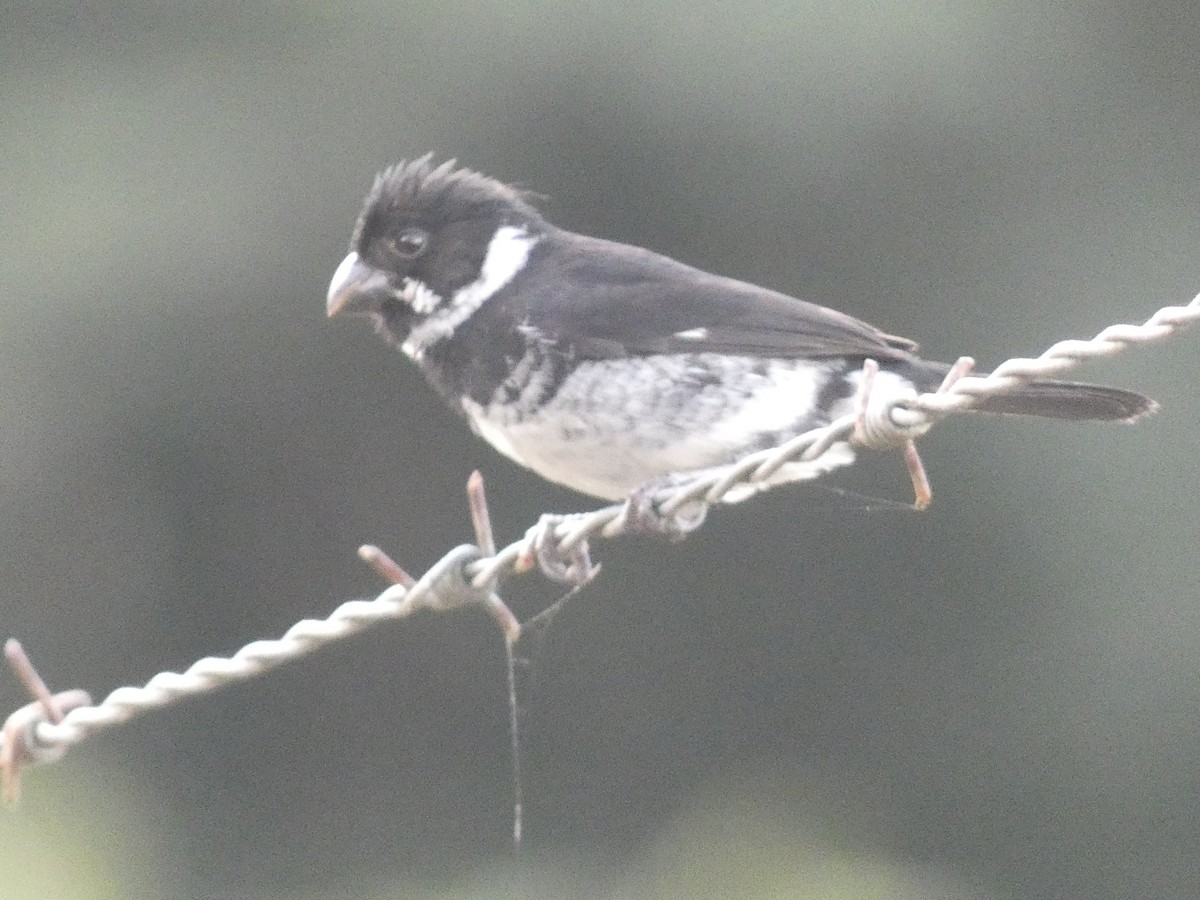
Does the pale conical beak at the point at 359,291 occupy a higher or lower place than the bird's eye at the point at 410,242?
lower

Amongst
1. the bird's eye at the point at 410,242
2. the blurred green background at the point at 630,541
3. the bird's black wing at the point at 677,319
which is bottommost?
the blurred green background at the point at 630,541

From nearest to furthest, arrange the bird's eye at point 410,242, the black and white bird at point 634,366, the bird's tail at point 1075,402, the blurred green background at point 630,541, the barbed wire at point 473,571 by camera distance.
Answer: the barbed wire at point 473,571 < the bird's tail at point 1075,402 < the black and white bird at point 634,366 < the bird's eye at point 410,242 < the blurred green background at point 630,541

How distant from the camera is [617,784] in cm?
948

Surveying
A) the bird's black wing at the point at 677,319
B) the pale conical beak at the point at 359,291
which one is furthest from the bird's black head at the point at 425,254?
the bird's black wing at the point at 677,319

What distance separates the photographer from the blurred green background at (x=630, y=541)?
8.78 m

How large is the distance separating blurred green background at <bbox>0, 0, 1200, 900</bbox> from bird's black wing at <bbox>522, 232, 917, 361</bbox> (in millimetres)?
3652

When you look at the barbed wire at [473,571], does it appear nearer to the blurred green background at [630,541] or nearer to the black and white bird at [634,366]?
the black and white bird at [634,366]

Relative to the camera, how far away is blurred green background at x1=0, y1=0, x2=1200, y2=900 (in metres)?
8.78

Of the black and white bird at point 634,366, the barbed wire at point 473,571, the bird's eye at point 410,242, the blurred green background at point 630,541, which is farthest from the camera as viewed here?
the blurred green background at point 630,541

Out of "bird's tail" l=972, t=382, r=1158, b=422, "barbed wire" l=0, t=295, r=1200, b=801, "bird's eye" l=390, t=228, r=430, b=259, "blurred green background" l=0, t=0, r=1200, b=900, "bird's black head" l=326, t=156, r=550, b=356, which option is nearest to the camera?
"barbed wire" l=0, t=295, r=1200, b=801

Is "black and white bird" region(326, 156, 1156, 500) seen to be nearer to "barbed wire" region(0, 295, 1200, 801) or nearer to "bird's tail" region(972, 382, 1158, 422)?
"bird's tail" region(972, 382, 1158, 422)

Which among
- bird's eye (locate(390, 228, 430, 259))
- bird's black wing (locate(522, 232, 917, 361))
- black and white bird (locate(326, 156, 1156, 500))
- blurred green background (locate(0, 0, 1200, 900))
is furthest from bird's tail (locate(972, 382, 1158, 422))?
blurred green background (locate(0, 0, 1200, 900))

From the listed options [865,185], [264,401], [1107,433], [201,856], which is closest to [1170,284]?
[1107,433]

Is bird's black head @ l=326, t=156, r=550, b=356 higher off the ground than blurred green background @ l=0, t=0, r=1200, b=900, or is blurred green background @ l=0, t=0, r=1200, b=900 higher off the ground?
bird's black head @ l=326, t=156, r=550, b=356
